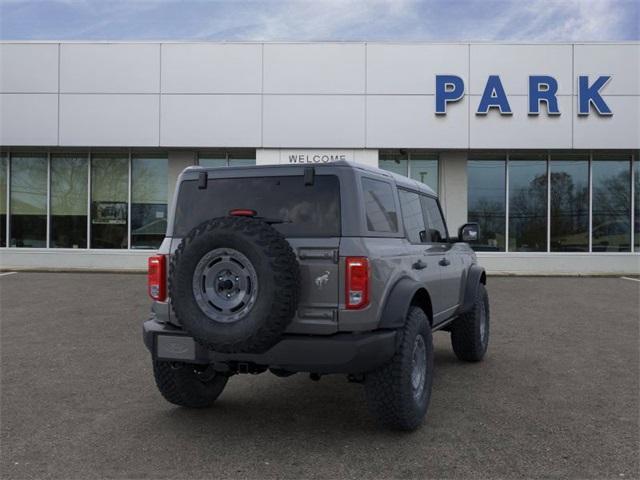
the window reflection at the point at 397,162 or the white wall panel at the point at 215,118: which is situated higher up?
the white wall panel at the point at 215,118

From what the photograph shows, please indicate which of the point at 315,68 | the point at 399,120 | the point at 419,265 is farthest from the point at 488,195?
the point at 419,265

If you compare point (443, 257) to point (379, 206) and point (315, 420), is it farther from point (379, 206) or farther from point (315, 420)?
point (315, 420)

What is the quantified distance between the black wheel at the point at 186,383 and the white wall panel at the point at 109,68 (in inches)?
531

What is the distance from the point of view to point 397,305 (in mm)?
4148

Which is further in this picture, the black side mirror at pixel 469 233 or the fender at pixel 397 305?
the black side mirror at pixel 469 233

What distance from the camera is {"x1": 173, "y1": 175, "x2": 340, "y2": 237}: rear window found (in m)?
4.09

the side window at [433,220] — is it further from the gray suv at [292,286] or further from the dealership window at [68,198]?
the dealership window at [68,198]

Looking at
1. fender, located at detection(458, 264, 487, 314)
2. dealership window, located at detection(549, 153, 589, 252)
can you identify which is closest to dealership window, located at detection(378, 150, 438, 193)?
dealership window, located at detection(549, 153, 589, 252)

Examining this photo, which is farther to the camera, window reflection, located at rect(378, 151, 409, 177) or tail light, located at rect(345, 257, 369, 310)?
window reflection, located at rect(378, 151, 409, 177)

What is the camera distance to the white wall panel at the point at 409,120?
54.0ft

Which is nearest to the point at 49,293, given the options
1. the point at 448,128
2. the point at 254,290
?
the point at 254,290

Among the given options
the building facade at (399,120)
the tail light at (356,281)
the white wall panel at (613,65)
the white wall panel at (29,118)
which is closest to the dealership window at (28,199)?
the building facade at (399,120)

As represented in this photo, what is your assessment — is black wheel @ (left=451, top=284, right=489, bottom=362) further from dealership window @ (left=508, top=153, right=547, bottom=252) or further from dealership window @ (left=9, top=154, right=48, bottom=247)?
dealership window @ (left=9, top=154, right=48, bottom=247)

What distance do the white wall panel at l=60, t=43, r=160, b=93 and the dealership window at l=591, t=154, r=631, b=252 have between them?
43.8 feet
